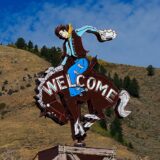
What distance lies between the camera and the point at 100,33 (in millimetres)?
29953

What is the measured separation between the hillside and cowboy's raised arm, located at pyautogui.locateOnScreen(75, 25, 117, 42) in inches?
1098

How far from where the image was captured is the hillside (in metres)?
61.3

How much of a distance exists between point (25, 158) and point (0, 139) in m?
6.30

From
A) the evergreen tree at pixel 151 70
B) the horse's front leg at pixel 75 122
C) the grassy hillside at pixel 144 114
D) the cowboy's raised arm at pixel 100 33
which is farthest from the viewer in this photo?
the evergreen tree at pixel 151 70

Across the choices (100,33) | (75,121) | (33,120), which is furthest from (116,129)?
(75,121)

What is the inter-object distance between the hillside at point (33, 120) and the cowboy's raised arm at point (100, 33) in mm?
27900

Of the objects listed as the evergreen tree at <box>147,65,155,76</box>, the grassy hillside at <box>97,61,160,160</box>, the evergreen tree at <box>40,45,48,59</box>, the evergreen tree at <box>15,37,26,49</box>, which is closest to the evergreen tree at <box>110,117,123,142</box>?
the grassy hillside at <box>97,61,160,160</box>

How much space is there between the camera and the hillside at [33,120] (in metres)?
61.3

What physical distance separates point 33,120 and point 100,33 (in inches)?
1602

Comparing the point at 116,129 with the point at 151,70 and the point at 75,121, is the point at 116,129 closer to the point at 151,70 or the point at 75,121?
the point at 75,121

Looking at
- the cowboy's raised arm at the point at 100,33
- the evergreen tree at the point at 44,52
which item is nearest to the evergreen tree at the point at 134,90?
the evergreen tree at the point at 44,52

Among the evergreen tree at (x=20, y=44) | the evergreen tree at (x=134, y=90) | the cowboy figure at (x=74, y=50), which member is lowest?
the cowboy figure at (x=74, y=50)

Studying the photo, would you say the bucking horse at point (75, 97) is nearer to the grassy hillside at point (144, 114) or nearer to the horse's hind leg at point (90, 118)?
the horse's hind leg at point (90, 118)

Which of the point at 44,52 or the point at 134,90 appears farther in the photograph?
the point at 134,90
